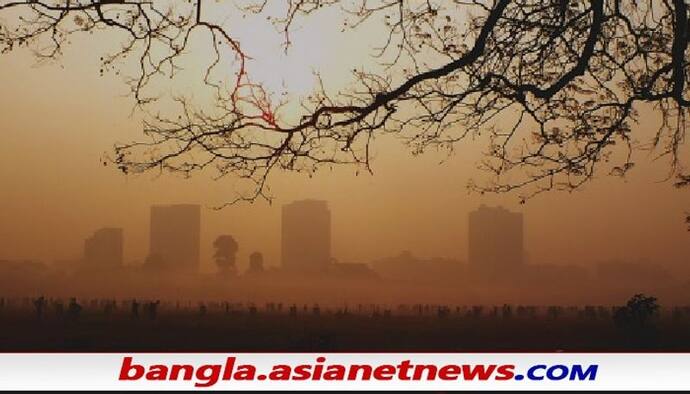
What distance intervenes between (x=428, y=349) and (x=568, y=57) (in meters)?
3.44

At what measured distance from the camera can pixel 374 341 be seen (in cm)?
1198

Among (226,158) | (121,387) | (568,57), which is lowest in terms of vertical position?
(121,387)

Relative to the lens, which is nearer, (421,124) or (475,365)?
(475,365)

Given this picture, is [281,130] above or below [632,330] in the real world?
above

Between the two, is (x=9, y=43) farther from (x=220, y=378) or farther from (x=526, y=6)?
(x=526, y=6)

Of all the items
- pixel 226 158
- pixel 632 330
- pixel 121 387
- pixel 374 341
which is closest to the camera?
pixel 121 387

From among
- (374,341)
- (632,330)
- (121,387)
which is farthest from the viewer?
(632,330)

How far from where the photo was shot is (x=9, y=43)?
446 inches

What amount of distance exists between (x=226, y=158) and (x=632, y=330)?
18.6ft

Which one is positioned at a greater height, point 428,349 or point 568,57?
point 568,57

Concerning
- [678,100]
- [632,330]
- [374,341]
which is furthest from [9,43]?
[632,330]

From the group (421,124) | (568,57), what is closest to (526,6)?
(568,57)

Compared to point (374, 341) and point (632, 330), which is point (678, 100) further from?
point (374, 341)

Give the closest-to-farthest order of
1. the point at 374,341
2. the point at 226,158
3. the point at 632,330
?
the point at 226,158
the point at 374,341
the point at 632,330
